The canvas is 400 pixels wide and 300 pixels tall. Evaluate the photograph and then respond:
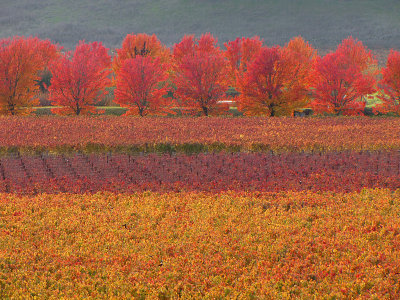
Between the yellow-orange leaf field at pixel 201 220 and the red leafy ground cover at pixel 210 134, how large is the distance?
13 cm

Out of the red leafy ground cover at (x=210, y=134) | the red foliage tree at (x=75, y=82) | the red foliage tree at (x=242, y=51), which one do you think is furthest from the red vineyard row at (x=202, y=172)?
the red foliage tree at (x=242, y=51)

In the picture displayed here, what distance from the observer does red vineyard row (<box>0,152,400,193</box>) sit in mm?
10156

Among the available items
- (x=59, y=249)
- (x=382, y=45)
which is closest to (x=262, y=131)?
(x=59, y=249)

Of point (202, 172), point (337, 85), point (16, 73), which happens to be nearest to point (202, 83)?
point (337, 85)

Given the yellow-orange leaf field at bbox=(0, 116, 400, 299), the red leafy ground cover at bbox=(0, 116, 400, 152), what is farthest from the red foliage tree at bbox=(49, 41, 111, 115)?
the yellow-orange leaf field at bbox=(0, 116, 400, 299)

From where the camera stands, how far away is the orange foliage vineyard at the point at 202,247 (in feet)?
17.2

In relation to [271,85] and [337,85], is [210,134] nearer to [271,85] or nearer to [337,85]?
[271,85]

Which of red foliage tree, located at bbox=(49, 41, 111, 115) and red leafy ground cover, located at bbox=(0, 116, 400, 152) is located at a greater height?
red foliage tree, located at bbox=(49, 41, 111, 115)

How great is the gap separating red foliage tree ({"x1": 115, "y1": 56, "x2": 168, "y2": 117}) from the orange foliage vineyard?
67.4ft

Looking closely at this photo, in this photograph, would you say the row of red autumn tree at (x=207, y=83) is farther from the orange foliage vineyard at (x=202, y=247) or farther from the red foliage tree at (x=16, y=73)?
the orange foliage vineyard at (x=202, y=247)

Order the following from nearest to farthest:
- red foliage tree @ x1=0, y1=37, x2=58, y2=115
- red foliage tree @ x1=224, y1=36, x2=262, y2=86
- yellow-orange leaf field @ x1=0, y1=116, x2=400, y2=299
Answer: yellow-orange leaf field @ x1=0, y1=116, x2=400, y2=299, red foliage tree @ x1=0, y1=37, x2=58, y2=115, red foliage tree @ x1=224, y1=36, x2=262, y2=86

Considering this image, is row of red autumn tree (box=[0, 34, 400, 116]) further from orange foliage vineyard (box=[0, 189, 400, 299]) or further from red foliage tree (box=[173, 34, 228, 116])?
orange foliage vineyard (box=[0, 189, 400, 299])

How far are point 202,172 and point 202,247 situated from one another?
5391mm

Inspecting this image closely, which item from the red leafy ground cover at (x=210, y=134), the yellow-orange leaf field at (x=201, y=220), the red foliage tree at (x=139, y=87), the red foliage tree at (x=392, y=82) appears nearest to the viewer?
the yellow-orange leaf field at (x=201, y=220)
